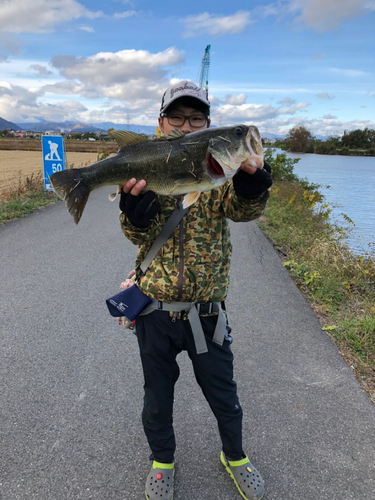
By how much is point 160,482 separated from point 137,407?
2.55 feet

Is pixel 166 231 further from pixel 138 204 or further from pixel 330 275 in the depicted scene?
pixel 330 275

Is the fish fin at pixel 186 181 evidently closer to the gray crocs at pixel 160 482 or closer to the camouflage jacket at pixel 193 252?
the camouflage jacket at pixel 193 252

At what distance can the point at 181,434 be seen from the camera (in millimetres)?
2672

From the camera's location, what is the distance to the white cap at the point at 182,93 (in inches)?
84.4

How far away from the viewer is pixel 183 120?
225 cm

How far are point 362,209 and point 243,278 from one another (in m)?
11.3

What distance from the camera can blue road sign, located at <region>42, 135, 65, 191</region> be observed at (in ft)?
36.2

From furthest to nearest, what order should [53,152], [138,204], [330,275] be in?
1. [53,152]
2. [330,275]
3. [138,204]

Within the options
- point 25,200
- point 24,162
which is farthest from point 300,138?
point 25,200

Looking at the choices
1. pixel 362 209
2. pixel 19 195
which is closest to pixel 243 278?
pixel 19 195

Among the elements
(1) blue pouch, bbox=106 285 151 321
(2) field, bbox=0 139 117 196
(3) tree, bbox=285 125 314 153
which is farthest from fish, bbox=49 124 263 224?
(3) tree, bbox=285 125 314 153

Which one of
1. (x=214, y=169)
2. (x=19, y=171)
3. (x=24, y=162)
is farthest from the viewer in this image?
(x=24, y=162)

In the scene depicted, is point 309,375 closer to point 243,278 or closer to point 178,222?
point 178,222

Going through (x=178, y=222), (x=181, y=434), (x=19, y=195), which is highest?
(x=178, y=222)
